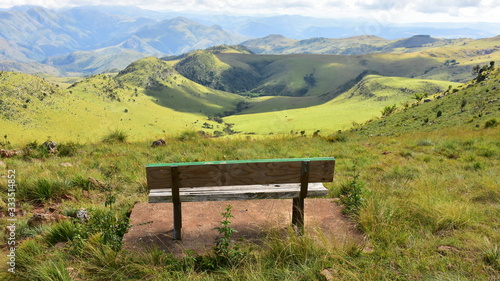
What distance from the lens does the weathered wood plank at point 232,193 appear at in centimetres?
411

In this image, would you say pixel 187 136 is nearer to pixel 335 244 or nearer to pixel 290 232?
pixel 290 232

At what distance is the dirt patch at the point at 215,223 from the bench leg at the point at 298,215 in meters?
0.11

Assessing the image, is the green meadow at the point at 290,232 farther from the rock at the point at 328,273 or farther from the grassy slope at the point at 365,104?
the grassy slope at the point at 365,104

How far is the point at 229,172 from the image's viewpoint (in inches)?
157

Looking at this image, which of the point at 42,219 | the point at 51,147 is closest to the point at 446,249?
the point at 42,219

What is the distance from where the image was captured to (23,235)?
4.62 meters

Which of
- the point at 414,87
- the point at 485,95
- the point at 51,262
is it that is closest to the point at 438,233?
the point at 51,262

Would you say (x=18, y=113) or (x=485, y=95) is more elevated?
(x=485, y=95)

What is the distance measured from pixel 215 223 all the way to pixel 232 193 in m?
1.11

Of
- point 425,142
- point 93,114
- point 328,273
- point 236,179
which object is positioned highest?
point 236,179

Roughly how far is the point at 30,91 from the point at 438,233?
91083mm

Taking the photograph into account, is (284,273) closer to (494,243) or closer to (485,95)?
(494,243)

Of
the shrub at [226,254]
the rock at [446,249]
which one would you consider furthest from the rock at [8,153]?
the rock at [446,249]

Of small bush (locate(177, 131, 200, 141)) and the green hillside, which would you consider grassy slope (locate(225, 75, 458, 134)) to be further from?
small bush (locate(177, 131, 200, 141))
